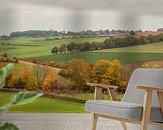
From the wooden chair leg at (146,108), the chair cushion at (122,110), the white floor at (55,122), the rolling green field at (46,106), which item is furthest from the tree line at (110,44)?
the wooden chair leg at (146,108)

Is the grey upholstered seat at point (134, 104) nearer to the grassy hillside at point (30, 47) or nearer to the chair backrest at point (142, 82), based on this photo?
the chair backrest at point (142, 82)

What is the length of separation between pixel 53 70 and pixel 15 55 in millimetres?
715

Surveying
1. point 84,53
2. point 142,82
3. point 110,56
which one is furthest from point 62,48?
point 142,82

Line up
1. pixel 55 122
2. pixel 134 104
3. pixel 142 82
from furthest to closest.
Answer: pixel 55 122 < pixel 142 82 < pixel 134 104

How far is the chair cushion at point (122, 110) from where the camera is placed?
3.02 metres

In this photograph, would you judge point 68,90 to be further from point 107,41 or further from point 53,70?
point 107,41

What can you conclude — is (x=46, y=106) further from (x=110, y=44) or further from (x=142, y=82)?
(x=142, y=82)

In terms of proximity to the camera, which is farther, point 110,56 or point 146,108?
point 110,56

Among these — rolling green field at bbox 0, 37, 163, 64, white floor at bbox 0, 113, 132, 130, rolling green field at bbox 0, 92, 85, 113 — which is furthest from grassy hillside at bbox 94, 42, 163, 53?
white floor at bbox 0, 113, 132, 130

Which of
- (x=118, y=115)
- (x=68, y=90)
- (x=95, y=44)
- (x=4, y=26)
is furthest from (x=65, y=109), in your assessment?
(x=118, y=115)

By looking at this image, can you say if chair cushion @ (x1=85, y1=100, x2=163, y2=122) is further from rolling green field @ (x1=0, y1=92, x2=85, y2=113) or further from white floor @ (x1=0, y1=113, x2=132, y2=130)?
rolling green field @ (x1=0, y1=92, x2=85, y2=113)

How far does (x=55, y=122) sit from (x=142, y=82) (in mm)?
2011

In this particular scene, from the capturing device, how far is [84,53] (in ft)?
20.5

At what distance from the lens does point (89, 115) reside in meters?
5.80
